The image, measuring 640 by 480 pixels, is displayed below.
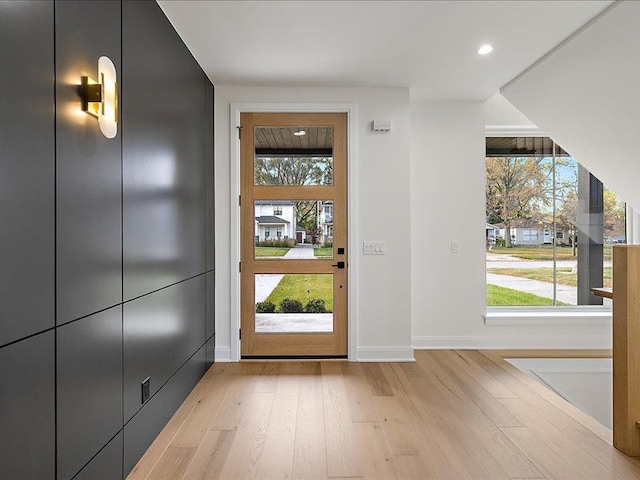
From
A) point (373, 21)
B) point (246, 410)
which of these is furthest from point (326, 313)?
point (373, 21)

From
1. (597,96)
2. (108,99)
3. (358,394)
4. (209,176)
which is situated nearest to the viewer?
(108,99)

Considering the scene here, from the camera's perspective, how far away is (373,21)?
2.99m

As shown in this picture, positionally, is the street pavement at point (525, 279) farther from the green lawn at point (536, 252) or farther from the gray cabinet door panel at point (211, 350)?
the gray cabinet door panel at point (211, 350)

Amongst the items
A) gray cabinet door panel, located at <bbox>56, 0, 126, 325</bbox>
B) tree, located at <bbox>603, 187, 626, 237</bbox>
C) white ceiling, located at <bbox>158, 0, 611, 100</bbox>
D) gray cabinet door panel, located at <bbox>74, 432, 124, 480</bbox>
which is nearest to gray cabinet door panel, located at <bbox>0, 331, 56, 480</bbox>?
gray cabinet door panel, located at <bbox>56, 0, 126, 325</bbox>

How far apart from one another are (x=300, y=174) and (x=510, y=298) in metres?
2.72

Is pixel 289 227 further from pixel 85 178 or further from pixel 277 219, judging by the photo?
pixel 85 178

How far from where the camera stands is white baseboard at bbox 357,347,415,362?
431 centimetres

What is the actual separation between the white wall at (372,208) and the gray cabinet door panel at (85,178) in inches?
84.2

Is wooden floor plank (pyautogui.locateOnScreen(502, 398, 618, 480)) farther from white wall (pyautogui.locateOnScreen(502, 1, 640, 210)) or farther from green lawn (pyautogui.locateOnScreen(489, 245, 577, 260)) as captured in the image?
green lawn (pyautogui.locateOnScreen(489, 245, 577, 260))

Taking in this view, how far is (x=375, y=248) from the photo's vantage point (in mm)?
4352

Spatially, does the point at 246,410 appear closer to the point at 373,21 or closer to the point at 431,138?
the point at 373,21

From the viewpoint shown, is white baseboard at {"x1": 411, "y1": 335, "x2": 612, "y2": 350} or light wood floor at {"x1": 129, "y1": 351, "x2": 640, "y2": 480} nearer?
light wood floor at {"x1": 129, "y1": 351, "x2": 640, "y2": 480}

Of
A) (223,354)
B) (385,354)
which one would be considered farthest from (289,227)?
(385,354)

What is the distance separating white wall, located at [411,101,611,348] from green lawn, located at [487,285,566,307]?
34cm
